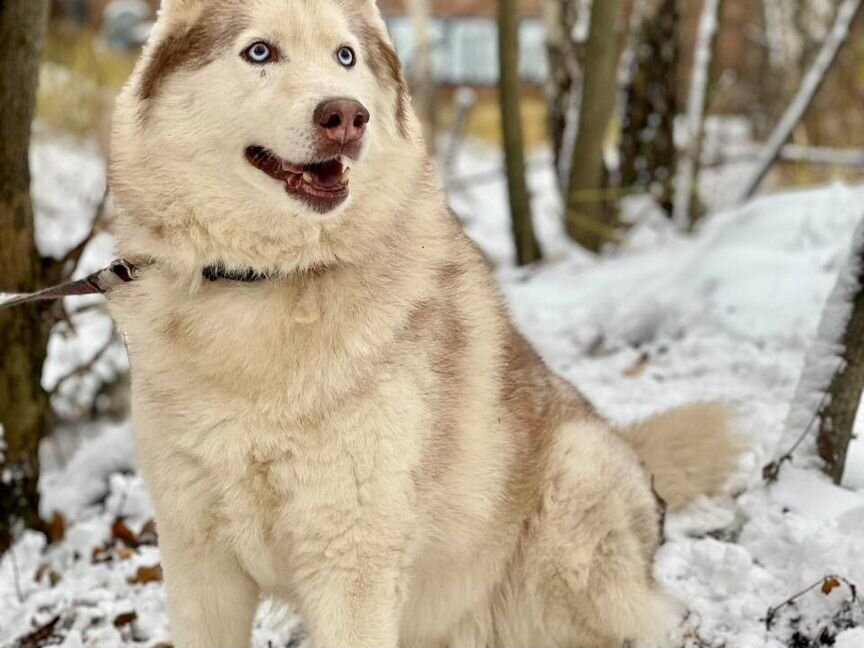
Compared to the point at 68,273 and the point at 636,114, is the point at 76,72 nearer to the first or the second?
the point at 636,114

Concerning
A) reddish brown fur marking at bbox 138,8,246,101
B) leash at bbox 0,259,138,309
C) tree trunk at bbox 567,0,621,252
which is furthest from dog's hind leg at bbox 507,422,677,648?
tree trunk at bbox 567,0,621,252

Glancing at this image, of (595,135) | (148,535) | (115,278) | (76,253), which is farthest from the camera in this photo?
(595,135)

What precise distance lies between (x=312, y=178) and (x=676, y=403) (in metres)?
2.63

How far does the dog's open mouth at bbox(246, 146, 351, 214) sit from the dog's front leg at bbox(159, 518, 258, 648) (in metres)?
0.90

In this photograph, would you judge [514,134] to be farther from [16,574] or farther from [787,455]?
[16,574]

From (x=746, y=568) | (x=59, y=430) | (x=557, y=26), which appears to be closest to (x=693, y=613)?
(x=746, y=568)

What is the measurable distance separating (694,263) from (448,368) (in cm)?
352

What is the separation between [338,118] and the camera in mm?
2322

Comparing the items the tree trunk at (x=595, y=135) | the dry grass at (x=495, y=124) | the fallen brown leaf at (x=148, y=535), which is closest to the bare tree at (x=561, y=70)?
the tree trunk at (x=595, y=135)

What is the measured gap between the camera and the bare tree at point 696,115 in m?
7.55

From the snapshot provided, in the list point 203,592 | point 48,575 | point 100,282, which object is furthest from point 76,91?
point 203,592

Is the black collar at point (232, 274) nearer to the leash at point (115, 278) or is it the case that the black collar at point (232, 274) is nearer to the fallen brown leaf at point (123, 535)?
the leash at point (115, 278)

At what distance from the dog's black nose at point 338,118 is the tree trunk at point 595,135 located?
4723 mm

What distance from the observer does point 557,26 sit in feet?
25.8
